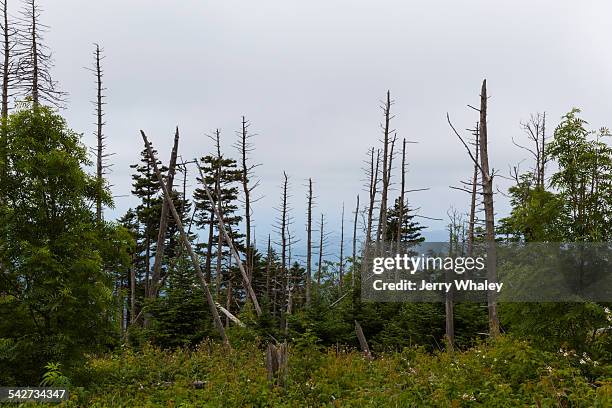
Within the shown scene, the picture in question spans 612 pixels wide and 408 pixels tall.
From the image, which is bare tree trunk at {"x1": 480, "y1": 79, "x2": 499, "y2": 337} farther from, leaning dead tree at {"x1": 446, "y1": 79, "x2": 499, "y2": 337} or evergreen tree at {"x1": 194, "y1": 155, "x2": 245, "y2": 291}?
evergreen tree at {"x1": 194, "y1": 155, "x2": 245, "y2": 291}

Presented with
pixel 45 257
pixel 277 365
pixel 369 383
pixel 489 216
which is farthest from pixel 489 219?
pixel 45 257

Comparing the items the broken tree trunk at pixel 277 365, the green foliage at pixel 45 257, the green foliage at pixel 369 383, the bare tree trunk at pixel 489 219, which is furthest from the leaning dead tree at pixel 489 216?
the green foliage at pixel 45 257

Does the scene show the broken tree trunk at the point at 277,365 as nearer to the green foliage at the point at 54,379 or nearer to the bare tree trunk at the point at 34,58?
the green foliage at the point at 54,379

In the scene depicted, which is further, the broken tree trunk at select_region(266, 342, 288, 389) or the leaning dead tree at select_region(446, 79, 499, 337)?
the leaning dead tree at select_region(446, 79, 499, 337)

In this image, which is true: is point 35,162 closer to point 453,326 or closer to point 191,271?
point 191,271

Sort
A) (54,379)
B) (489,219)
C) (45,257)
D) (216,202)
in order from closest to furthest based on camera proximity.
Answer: (54,379) → (45,257) → (489,219) → (216,202)

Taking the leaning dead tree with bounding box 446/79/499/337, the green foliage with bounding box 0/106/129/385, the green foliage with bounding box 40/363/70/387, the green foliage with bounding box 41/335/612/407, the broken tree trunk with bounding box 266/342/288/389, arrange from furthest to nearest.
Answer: the leaning dead tree with bounding box 446/79/499/337 → the broken tree trunk with bounding box 266/342/288/389 → the green foliage with bounding box 0/106/129/385 → the green foliage with bounding box 40/363/70/387 → the green foliage with bounding box 41/335/612/407

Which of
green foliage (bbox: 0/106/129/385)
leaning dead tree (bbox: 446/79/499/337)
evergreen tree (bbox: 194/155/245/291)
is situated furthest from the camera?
evergreen tree (bbox: 194/155/245/291)

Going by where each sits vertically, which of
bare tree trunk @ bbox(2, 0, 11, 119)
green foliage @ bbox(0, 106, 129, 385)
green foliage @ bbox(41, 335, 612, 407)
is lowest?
green foliage @ bbox(41, 335, 612, 407)

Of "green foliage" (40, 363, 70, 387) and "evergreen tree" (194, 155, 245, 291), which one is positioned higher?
"evergreen tree" (194, 155, 245, 291)

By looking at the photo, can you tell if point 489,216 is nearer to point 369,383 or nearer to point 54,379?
point 369,383

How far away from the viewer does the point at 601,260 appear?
967 cm

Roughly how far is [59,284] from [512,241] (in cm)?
915

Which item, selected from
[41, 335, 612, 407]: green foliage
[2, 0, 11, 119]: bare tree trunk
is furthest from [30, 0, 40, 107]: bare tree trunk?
[41, 335, 612, 407]: green foliage
